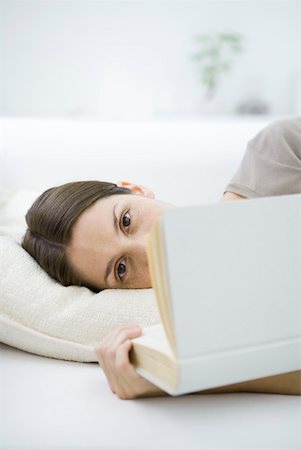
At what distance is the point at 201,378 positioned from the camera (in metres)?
0.75

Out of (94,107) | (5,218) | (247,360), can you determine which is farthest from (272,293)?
(94,107)

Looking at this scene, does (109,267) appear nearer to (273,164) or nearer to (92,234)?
(92,234)

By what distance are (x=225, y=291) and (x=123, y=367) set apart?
0.69 ft

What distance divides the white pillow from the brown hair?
0.04m

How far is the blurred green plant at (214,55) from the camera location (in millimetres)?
3922

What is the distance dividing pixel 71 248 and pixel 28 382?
0.99ft

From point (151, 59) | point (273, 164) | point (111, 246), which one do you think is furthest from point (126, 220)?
point (151, 59)

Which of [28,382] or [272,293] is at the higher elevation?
[272,293]

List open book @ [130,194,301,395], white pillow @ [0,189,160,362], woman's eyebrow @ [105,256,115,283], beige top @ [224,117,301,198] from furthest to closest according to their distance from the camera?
beige top @ [224,117,301,198] < woman's eyebrow @ [105,256,115,283] < white pillow @ [0,189,160,362] < open book @ [130,194,301,395]

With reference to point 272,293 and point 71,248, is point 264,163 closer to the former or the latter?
point 71,248

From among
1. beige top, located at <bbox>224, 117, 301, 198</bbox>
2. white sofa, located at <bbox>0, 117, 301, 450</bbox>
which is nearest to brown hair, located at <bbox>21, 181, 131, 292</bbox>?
white sofa, located at <bbox>0, 117, 301, 450</bbox>

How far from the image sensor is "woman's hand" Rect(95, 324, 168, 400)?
87 cm

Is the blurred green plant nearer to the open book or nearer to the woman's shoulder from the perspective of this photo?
the woman's shoulder

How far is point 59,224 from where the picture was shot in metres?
1.26
